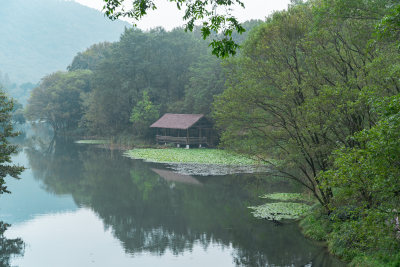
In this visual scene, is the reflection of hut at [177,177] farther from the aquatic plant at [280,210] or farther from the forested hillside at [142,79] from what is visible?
the forested hillside at [142,79]

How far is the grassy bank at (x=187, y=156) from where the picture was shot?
37.5m

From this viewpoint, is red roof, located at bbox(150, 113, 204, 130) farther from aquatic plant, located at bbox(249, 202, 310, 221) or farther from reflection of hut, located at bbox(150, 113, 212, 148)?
aquatic plant, located at bbox(249, 202, 310, 221)

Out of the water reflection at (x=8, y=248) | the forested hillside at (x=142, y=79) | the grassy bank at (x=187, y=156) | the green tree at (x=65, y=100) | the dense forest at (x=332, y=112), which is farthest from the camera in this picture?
the green tree at (x=65, y=100)

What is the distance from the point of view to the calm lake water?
15.2 metres

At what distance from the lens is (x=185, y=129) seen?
50.2m

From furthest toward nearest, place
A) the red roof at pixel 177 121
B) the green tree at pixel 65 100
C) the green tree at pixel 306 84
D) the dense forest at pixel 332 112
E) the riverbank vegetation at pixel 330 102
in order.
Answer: the green tree at pixel 65 100, the red roof at pixel 177 121, the green tree at pixel 306 84, the riverbank vegetation at pixel 330 102, the dense forest at pixel 332 112

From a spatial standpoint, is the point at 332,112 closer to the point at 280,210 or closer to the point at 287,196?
the point at 280,210

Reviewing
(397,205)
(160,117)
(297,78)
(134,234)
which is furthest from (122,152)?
(397,205)

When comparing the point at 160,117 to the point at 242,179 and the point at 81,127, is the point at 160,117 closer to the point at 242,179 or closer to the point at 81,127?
the point at 81,127

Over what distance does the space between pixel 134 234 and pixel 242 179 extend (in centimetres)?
1350

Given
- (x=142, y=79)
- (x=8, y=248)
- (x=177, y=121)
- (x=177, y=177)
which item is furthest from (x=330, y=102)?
(x=142, y=79)

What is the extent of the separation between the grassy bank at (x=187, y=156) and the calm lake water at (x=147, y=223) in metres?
5.47

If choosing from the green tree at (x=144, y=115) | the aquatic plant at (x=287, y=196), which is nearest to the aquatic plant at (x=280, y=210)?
the aquatic plant at (x=287, y=196)

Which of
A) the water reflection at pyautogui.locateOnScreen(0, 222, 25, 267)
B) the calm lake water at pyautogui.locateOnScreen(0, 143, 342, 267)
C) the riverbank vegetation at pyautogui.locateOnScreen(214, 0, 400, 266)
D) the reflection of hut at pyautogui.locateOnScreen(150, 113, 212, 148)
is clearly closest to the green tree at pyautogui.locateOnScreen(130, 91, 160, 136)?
the reflection of hut at pyautogui.locateOnScreen(150, 113, 212, 148)
